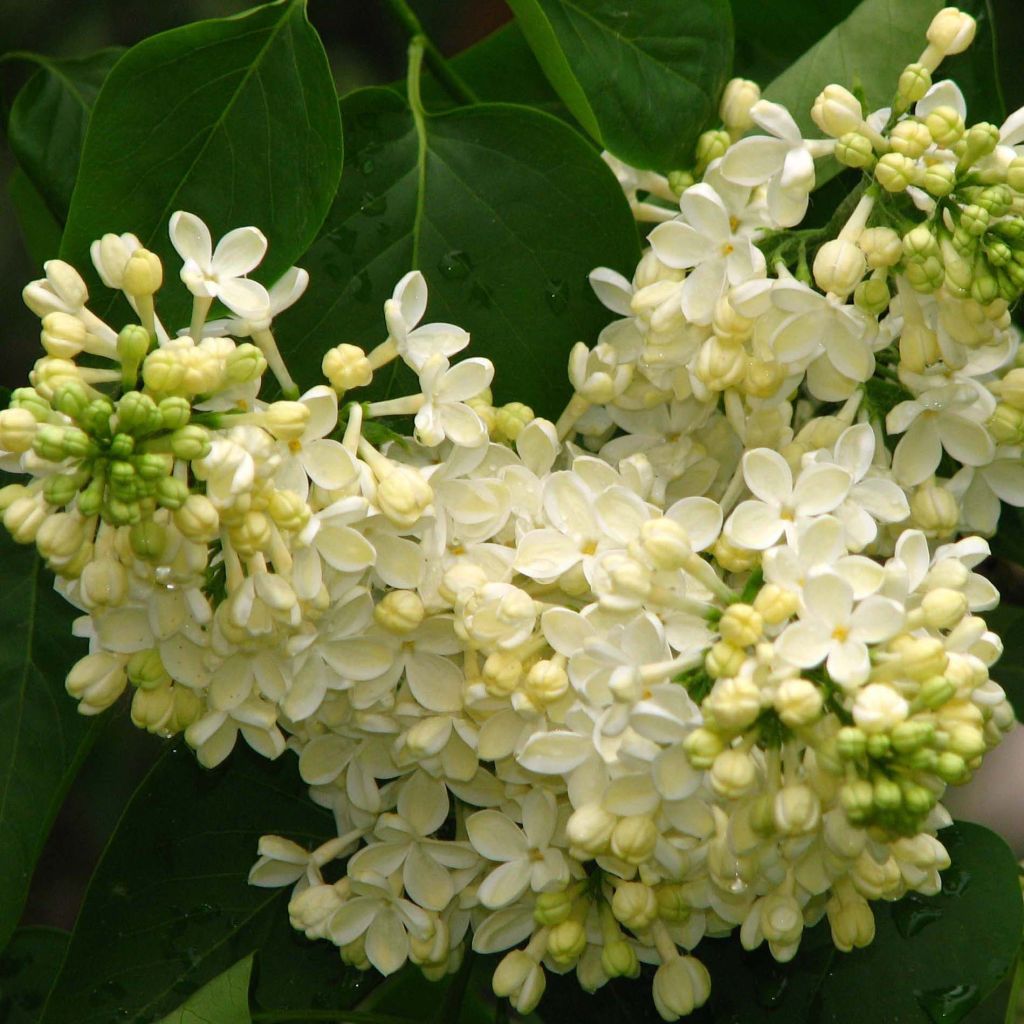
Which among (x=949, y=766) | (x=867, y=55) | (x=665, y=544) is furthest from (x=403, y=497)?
(x=867, y=55)

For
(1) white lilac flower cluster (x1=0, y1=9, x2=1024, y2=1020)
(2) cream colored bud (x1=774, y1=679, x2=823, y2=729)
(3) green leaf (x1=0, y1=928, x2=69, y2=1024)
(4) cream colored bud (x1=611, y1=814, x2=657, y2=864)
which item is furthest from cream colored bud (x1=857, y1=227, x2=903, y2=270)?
(3) green leaf (x1=0, y1=928, x2=69, y2=1024)

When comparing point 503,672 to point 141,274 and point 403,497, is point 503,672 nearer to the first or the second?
point 403,497

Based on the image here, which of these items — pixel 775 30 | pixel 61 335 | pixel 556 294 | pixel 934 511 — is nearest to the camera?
pixel 61 335

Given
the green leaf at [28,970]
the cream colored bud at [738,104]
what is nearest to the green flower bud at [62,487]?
the cream colored bud at [738,104]

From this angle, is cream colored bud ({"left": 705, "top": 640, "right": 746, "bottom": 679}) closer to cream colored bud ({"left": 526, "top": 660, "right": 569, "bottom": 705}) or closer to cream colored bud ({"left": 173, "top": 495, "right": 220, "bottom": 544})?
cream colored bud ({"left": 526, "top": 660, "right": 569, "bottom": 705})

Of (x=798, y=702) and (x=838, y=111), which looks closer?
(x=798, y=702)

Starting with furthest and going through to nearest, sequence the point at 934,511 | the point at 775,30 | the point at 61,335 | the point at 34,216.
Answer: the point at 34,216, the point at 775,30, the point at 934,511, the point at 61,335

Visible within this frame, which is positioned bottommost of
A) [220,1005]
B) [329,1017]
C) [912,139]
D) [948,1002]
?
[329,1017]
